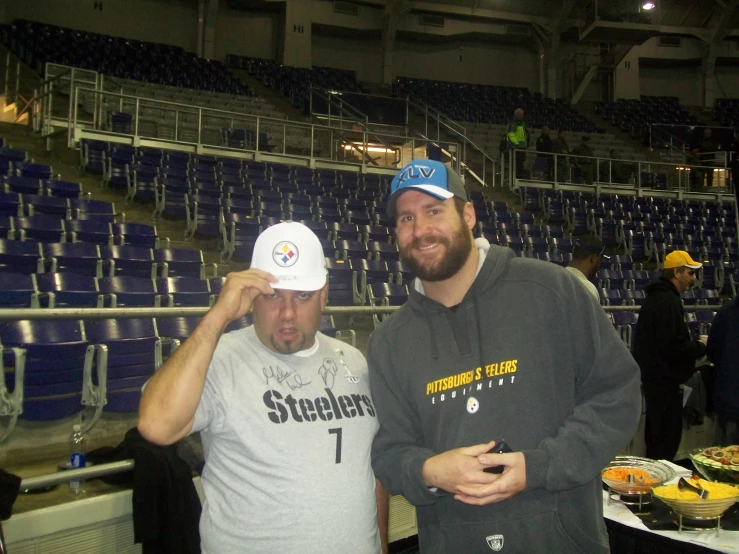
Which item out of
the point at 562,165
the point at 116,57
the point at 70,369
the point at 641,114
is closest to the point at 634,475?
the point at 70,369

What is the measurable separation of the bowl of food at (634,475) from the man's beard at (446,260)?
43.9 inches

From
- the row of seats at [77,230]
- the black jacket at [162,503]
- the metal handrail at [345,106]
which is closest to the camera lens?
the black jacket at [162,503]

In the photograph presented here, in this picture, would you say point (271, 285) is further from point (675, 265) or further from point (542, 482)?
point (675, 265)

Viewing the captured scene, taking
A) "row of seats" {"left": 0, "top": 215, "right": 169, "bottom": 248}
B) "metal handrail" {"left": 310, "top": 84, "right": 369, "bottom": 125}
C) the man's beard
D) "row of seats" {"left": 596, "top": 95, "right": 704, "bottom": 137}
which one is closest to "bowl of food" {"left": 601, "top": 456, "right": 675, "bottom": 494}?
the man's beard

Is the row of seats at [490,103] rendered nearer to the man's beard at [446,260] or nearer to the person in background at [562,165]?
the person in background at [562,165]

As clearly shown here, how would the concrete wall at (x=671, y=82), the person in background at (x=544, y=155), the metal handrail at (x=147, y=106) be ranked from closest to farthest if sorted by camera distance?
the metal handrail at (x=147, y=106) < the person in background at (x=544, y=155) < the concrete wall at (x=671, y=82)

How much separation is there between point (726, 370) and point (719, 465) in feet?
6.57

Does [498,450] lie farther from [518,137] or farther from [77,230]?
[518,137]

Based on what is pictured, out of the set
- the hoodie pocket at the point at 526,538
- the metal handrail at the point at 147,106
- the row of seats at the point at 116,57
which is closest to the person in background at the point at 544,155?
the metal handrail at the point at 147,106

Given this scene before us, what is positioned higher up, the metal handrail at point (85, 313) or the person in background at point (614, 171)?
the person in background at point (614, 171)

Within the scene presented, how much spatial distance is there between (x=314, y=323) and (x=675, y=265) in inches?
141

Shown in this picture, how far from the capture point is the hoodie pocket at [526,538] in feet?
5.15

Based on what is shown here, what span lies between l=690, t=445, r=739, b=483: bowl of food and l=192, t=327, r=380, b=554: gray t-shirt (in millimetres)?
1451

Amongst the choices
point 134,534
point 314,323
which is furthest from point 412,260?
point 134,534
